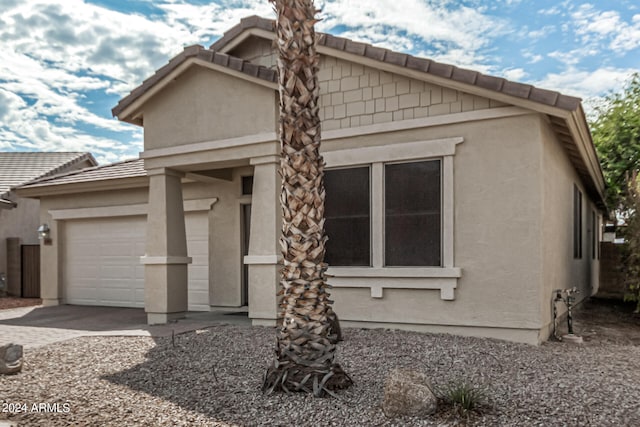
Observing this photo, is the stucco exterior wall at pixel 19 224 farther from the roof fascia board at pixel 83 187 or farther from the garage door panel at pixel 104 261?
the garage door panel at pixel 104 261

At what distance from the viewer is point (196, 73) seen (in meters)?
9.57

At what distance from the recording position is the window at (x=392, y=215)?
820cm

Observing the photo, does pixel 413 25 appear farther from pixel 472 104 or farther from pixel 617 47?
pixel 617 47

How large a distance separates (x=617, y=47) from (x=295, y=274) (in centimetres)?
1802

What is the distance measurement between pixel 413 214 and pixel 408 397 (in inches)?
171

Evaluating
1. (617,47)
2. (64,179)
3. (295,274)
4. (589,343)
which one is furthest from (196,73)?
(617,47)

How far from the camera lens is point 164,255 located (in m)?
9.67

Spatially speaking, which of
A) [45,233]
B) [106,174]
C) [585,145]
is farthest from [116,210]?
[585,145]

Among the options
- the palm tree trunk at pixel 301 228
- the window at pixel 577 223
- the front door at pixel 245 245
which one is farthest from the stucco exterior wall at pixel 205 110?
the window at pixel 577 223

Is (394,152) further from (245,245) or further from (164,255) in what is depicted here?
(164,255)

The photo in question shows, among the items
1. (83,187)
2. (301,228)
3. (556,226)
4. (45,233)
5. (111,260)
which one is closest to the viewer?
(301,228)

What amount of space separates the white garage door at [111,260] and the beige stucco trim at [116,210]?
215 mm

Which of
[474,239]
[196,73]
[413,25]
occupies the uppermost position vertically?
[413,25]

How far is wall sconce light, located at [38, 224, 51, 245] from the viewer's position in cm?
1396
